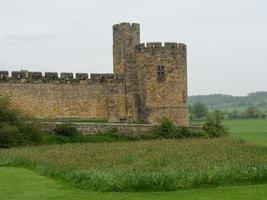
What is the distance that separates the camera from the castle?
1585 inches

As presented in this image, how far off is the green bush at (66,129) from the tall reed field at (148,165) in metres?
7.97

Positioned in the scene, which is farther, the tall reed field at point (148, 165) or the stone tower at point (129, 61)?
the stone tower at point (129, 61)

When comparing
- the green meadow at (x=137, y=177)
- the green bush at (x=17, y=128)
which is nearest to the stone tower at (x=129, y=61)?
the green bush at (x=17, y=128)

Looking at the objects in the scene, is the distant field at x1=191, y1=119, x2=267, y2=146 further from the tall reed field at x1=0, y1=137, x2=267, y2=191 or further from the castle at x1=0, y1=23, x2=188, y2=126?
the tall reed field at x1=0, y1=137, x2=267, y2=191

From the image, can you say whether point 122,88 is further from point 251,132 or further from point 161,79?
point 251,132

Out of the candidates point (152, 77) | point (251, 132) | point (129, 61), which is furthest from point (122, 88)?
point (251, 132)

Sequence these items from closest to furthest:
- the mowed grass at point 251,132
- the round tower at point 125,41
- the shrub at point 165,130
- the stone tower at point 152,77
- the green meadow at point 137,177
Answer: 1. the green meadow at point 137,177
2. the shrub at point 165,130
3. the stone tower at point 152,77
4. the round tower at point 125,41
5. the mowed grass at point 251,132

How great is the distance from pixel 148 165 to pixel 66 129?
16.1 metres

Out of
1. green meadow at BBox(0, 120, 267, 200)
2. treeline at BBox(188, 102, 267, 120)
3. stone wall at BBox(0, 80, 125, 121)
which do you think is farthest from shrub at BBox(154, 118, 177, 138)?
treeline at BBox(188, 102, 267, 120)

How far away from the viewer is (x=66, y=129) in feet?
119

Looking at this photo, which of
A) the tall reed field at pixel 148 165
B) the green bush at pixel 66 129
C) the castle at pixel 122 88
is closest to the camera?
the tall reed field at pixel 148 165

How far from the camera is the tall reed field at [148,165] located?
55.9 ft

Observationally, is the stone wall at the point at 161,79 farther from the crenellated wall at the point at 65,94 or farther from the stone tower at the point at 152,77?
the crenellated wall at the point at 65,94

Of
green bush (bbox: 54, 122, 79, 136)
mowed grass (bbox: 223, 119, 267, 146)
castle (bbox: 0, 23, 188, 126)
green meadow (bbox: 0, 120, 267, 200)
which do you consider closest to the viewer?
green meadow (bbox: 0, 120, 267, 200)
